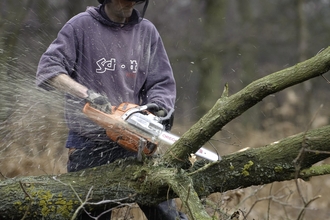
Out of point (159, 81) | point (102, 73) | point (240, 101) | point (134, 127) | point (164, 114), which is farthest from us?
point (159, 81)

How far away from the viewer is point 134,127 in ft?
10.7

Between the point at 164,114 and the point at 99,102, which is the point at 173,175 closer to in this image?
the point at 164,114

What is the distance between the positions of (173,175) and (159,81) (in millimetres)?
1099

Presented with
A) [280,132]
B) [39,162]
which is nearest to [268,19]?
[280,132]

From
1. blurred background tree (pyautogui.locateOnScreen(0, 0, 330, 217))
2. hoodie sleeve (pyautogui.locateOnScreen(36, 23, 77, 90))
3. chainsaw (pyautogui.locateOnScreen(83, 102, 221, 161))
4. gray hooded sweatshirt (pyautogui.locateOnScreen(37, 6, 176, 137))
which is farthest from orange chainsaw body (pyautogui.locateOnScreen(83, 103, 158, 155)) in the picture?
blurred background tree (pyautogui.locateOnScreen(0, 0, 330, 217))

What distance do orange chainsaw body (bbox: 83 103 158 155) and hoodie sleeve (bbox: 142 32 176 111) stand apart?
0.43 meters

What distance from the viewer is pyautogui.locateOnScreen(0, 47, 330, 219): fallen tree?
296 cm

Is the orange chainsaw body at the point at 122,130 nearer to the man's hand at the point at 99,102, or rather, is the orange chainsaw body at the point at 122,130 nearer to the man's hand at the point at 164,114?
the man's hand at the point at 99,102

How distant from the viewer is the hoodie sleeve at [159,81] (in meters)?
3.75

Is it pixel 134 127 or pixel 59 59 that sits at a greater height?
pixel 59 59

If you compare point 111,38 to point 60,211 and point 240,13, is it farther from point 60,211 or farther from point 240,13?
point 240,13

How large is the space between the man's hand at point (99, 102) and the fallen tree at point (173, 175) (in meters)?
0.38

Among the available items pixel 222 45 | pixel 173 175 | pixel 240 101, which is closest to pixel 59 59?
pixel 173 175

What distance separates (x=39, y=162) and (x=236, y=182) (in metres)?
4.33
